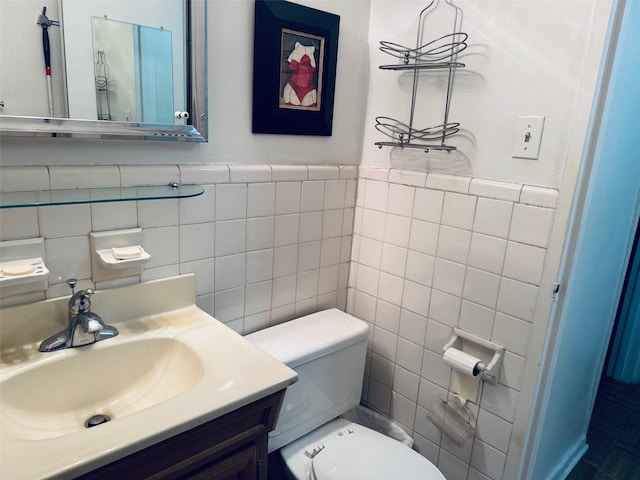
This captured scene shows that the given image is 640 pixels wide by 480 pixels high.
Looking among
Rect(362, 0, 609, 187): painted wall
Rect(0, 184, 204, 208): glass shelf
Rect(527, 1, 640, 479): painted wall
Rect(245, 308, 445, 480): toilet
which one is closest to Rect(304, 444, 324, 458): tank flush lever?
Rect(245, 308, 445, 480): toilet

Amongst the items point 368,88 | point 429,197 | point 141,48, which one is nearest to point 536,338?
point 429,197

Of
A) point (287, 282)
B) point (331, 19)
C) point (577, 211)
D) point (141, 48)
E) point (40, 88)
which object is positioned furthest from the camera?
point (287, 282)

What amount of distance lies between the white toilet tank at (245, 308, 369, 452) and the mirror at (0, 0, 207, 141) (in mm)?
668

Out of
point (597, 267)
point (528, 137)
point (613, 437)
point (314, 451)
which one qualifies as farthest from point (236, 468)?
point (613, 437)

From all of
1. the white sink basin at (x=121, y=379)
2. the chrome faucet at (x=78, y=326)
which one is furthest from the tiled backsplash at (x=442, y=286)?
the chrome faucet at (x=78, y=326)

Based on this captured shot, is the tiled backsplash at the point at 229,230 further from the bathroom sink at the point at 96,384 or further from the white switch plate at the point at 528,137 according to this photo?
the white switch plate at the point at 528,137

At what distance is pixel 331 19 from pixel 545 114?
73 cm

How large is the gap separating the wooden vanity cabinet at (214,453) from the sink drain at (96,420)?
0.82 feet

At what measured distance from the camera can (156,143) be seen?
46.0 inches

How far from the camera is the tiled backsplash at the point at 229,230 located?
1.05 m

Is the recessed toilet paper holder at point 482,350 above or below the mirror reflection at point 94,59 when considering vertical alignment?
below

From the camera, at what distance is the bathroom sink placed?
36.7 inches

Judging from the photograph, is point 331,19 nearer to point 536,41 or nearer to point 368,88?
point 368,88

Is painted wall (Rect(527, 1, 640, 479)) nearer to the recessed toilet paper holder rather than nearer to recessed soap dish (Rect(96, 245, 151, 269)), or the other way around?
the recessed toilet paper holder
